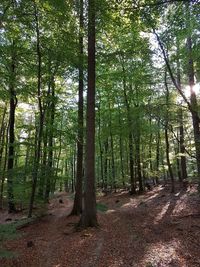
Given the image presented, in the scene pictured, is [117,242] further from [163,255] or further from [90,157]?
[90,157]

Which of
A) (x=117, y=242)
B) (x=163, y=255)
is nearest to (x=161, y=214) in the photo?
(x=117, y=242)

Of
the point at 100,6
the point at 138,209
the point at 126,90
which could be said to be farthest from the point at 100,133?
the point at 100,6

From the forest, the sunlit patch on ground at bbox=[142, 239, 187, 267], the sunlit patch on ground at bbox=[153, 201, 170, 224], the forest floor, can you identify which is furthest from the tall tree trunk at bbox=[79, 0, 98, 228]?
the sunlit patch on ground at bbox=[142, 239, 187, 267]

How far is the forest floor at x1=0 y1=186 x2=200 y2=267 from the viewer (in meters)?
7.03

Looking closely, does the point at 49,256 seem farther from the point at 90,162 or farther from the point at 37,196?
the point at 37,196

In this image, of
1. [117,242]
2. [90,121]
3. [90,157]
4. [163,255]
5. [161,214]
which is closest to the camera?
[163,255]

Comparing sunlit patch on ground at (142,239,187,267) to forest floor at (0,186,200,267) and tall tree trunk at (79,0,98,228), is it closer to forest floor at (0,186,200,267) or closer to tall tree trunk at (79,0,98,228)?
forest floor at (0,186,200,267)

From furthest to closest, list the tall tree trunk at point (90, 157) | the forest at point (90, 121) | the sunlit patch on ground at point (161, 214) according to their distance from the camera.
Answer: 1. the sunlit patch on ground at point (161, 214)
2. the tall tree trunk at point (90, 157)
3. the forest at point (90, 121)

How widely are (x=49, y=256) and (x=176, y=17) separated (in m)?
7.82

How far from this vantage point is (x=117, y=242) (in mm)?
8578

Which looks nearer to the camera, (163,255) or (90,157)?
(163,255)

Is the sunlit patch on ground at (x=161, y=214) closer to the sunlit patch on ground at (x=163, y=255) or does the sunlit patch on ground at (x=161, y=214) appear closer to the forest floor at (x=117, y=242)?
the forest floor at (x=117, y=242)

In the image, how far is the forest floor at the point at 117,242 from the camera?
7031 mm

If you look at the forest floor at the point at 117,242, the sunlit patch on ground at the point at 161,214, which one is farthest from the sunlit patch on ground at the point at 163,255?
the sunlit patch on ground at the point at 161,214
